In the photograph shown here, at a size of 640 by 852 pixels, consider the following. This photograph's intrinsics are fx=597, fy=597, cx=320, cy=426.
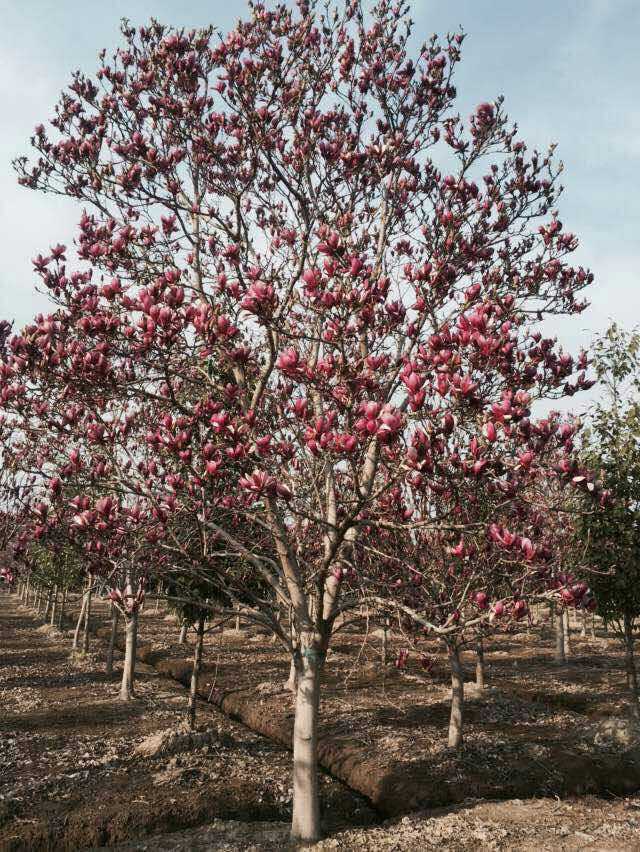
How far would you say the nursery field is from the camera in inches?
313

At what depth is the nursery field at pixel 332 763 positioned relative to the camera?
313 inches

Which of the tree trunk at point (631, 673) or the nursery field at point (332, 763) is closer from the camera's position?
the nursery field at point (332, 763)

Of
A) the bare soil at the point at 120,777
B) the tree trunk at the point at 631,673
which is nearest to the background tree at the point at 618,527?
the tree trunk at the point at 631,673

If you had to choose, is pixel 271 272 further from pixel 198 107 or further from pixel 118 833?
pixel 118 833

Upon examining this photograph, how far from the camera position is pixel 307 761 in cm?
758

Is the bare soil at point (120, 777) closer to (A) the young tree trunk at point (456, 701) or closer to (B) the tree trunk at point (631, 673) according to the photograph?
(A) the young tree trunk at point (456, 701)

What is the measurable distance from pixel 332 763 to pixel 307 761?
4.45m

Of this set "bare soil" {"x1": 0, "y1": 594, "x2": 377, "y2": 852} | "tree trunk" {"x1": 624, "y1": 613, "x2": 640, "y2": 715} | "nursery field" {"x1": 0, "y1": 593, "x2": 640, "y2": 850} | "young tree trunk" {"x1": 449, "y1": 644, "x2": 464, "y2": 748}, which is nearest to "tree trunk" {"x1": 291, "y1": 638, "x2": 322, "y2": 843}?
"nursery field" {"x1": 0, "y1": 593, "x2": 640, "y2": 850}

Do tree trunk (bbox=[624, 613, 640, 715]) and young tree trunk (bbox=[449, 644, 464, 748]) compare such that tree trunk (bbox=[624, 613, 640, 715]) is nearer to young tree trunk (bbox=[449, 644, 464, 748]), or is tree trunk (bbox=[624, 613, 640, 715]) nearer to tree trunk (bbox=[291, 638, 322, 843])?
young tree trunk (bbox=[449, 644, 464, 748])

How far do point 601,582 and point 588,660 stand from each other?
11.7 metres

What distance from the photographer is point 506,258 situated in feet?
29.7

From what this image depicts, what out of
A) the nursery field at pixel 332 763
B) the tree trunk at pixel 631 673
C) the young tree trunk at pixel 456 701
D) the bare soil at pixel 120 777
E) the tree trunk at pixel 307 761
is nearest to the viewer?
the tree trunk at pixel 307 761

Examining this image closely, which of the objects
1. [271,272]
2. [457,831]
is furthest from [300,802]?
[271,272]

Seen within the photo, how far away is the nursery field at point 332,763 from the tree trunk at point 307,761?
311 millimetres
